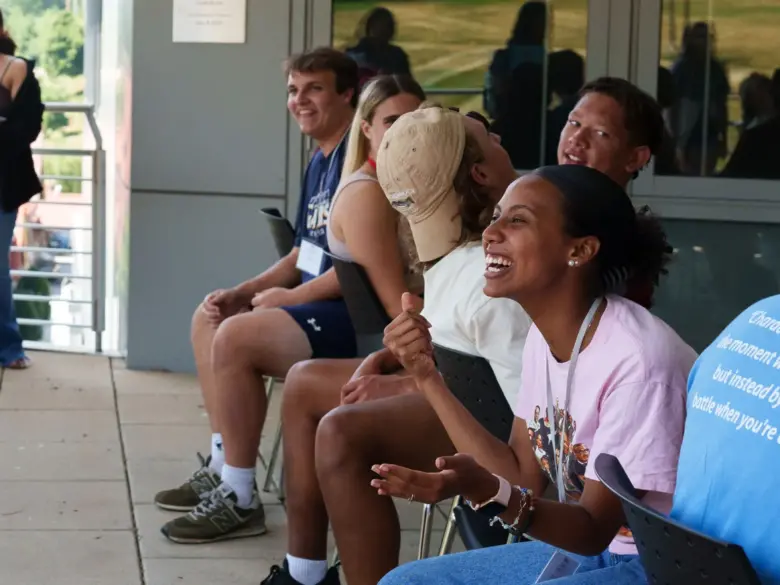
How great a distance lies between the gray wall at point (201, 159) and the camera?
6395 millimetres

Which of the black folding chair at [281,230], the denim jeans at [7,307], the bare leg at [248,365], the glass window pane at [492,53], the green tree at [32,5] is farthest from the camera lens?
the green tree at [32,5]

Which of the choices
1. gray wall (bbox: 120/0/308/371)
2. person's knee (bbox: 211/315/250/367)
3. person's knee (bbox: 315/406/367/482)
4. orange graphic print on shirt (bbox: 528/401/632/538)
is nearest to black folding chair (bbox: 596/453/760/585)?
orange graphic print on shirt (bbox: 528/401/632/538)

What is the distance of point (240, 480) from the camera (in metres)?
4.01

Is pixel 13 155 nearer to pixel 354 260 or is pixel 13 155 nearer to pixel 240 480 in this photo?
pixel 240 480

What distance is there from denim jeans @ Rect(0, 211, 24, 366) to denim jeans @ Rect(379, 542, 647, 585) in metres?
4.78

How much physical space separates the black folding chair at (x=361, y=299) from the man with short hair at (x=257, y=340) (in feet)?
1.16

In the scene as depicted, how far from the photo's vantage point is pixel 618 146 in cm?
329

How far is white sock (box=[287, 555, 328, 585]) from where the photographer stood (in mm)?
3301

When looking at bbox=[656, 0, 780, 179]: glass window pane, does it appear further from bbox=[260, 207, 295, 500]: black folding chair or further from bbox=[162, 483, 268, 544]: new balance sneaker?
bbox=[162, 483, 268, 544]: new balance sneaker

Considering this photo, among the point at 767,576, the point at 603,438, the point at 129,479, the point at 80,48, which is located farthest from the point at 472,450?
the point at 80,48

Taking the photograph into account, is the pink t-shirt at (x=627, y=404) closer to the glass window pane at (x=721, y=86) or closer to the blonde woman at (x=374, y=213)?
the blonde woman at (x=374, y=213)

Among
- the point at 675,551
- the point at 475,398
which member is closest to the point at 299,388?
the point at 475,398

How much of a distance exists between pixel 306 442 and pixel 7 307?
365cm

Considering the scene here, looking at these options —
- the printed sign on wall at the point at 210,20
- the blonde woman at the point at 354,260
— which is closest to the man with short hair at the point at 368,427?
the blonde woman at the point at 354,260
